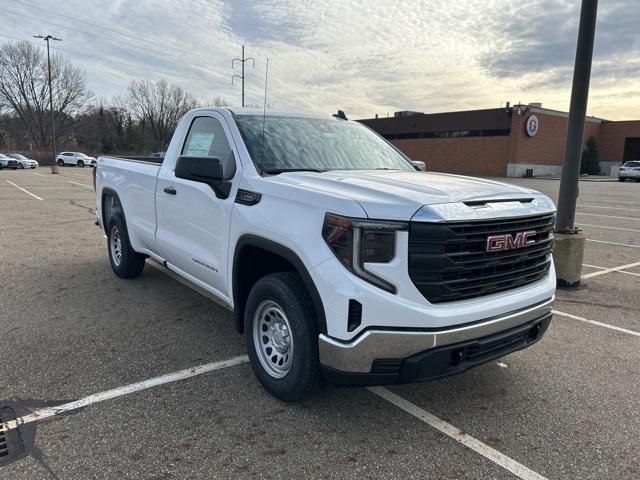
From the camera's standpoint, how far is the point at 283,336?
3293 mm

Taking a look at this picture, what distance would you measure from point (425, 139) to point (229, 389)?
171ft

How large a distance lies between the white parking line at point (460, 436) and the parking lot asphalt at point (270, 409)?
0.01m

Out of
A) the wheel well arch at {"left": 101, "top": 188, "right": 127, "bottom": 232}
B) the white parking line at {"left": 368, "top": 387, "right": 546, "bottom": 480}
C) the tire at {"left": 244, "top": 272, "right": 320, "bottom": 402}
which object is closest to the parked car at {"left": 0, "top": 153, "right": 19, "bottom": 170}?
the wheel well arch at {"left": 101, "top": 188, "right": 127, "bottom": 232}

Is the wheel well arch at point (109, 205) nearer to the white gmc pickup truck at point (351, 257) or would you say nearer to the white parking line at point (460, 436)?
the white gmc pickup truck at point (351, 257)

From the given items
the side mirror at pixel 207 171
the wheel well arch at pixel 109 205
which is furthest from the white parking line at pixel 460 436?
the wheel well arch at pixel 109 205

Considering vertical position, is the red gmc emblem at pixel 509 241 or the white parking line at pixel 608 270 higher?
the red gmc emblem at pixel 509 241

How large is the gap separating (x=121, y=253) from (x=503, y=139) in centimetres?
4514

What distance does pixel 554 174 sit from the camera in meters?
48.5

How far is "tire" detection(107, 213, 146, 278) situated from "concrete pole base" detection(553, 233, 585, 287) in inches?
208

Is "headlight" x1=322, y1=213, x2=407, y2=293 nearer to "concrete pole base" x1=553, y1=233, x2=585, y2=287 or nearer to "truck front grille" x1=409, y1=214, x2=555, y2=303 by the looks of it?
"truck front grille" x1=409, y1=214, x2=555, y2=303

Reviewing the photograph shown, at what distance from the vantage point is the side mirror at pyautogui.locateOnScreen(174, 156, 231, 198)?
Result: 3.43 meters

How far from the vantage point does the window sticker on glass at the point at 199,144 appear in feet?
14.0

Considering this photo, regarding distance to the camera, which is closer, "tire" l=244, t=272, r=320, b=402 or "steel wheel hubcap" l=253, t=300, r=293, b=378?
"tire" l=244, t=272, r=320, b=402

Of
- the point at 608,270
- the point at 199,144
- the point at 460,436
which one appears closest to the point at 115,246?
the point at 199,144
